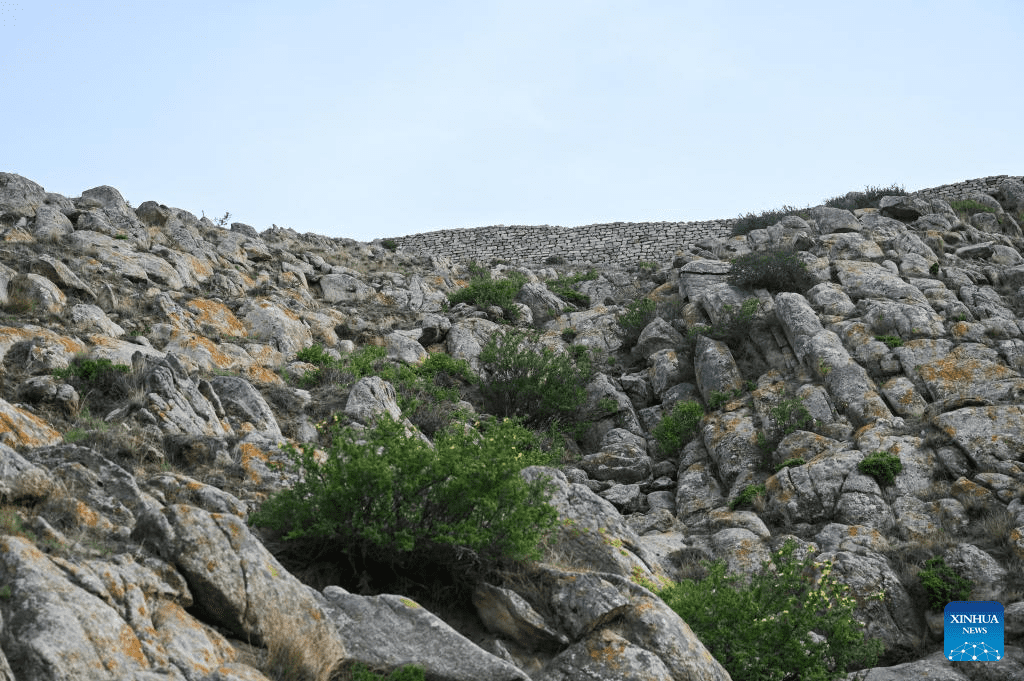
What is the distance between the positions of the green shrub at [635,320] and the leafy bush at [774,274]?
2178 millimetres

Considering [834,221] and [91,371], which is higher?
[834,221]

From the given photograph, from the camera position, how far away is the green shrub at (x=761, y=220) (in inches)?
1134

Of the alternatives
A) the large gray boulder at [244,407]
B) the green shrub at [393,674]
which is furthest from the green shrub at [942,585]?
the large gray boulder at [244,407]

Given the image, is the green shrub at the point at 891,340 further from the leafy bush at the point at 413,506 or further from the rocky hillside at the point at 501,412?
the leafy bush at the point at 413,506

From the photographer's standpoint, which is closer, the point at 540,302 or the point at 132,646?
the point at 132,646

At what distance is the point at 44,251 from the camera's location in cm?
1598

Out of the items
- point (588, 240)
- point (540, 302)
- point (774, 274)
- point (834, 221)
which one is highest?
point (588, 240)

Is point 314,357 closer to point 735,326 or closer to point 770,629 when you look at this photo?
point 735,326

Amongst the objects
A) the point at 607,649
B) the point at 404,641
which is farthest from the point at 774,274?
the point at 404,641

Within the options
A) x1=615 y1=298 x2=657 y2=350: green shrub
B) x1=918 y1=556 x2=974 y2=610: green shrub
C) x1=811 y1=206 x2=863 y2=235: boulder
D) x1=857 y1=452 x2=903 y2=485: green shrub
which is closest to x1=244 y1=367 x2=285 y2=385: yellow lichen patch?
x1=615 y1=298 x2=657 y2=350: green shrub

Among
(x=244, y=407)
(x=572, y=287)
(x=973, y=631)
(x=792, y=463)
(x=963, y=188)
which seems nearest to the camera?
(x=973, y=631)

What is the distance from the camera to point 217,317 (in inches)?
628

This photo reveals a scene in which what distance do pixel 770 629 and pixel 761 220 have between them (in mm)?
23848

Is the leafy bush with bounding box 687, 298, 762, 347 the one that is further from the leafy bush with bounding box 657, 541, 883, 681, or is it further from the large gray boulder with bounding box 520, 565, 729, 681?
the large gray boulder with bounding box 520, 565, 729, 681
